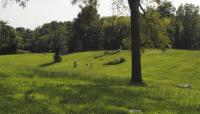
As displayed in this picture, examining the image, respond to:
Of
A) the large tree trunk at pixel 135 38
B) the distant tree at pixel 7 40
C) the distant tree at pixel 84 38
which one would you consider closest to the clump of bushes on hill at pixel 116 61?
the large tree trunk at pixel 135 38

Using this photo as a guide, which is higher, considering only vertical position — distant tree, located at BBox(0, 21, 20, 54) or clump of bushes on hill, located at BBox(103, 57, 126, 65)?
distant tree, located at BBox(0, 21, 20, 54)

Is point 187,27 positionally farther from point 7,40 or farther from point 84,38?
point 7,40

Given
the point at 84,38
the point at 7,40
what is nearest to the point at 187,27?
the point at 84,38

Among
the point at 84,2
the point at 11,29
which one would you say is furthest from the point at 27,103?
the point at 11,29

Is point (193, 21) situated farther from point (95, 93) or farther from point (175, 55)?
point (95, 93)

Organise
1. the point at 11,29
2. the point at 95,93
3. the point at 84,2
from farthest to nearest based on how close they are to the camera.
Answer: the point at 11,29 → the point at 84,2 → the point at 95,93

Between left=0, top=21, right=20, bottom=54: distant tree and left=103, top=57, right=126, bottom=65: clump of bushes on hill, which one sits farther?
left=0, top=21, right=20, bottom=54: distant tree

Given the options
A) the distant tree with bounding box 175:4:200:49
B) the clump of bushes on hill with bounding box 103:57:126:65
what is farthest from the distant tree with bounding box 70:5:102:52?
the clump of bushes on hill with bounding box 103:57:126:65

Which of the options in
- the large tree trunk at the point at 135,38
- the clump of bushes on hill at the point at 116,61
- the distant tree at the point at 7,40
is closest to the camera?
the large tree trunk at the point at 135,38

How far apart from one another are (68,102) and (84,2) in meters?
13.9

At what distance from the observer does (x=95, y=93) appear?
59.3 feet

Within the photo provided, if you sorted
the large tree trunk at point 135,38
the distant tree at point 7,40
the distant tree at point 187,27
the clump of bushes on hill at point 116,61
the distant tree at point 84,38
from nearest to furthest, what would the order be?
1. the large tree trunk at point 135,38
2. the clump of bushes on hill at point 116,61
3. the distant tree at point 187,27
4. the distant tree at point 84,38
5. the distant tree at point 7,40

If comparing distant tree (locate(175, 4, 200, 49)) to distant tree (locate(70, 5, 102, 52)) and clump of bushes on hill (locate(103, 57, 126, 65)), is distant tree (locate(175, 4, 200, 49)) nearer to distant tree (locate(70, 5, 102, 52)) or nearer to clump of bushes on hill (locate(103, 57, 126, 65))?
distant tree (locate(70, 5, 102, 52))

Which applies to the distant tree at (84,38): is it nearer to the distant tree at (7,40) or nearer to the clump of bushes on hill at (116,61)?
the distant tree at (7,40)
